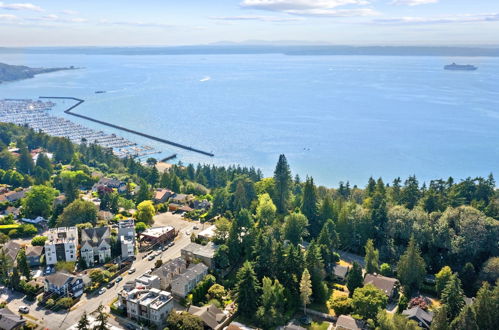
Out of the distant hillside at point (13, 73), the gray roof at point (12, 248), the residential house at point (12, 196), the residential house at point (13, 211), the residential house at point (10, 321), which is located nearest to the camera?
the residential house at point (10, 321)

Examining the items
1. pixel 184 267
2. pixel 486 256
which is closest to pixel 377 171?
pixel 486 256

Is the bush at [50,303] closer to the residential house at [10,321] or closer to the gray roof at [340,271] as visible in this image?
the residential house at [10,321]

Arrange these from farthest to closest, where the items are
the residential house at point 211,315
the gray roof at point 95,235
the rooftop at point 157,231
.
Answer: the rooftop at point 157,231 → the gray roof at point 95,235 → the residential house at point 211,315

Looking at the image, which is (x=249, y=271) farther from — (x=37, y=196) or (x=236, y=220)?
(x=37, y=196)

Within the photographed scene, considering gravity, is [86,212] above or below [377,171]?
above

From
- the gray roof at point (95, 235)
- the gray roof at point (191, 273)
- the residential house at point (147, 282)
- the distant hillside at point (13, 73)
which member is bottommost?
the gray roof at point (191, 273)

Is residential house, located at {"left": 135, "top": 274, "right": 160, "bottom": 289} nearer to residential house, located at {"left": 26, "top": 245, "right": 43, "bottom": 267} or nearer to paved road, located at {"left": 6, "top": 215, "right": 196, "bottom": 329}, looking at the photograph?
paved road, located at {"left": 6, "top": 215, "right": 196, "bottom": 329}

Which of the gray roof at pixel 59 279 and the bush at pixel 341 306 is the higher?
the gray roof at pixel 59 279

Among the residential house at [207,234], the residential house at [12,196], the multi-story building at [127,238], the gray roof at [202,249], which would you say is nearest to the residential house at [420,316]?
the gray roof at [202,249]
